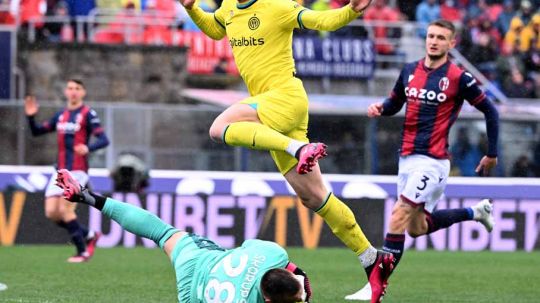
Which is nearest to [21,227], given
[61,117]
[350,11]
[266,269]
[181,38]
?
[61,117]

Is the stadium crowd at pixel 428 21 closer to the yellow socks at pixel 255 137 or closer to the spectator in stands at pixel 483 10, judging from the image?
the spectator in stands at pixel 483 10

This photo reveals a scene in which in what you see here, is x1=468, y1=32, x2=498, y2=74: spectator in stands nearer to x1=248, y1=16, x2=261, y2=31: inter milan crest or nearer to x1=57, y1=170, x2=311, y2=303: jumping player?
x1=248, y1=16, x2=261, y2=31: inter milan crest

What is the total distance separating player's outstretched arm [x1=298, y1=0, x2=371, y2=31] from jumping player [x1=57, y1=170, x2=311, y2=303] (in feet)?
7.10

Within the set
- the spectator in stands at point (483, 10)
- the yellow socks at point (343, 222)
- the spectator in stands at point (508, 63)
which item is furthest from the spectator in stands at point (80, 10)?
the yellow socks at point (343, 222)

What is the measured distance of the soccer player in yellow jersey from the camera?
376 inches

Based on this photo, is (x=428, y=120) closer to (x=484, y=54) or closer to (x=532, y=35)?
(x=484, y=54)

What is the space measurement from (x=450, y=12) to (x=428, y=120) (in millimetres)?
16529

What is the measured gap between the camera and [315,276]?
1296 cm

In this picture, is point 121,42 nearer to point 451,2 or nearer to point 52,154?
point 52,154

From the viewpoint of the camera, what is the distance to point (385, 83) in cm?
2569

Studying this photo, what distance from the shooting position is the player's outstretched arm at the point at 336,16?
30.6ft

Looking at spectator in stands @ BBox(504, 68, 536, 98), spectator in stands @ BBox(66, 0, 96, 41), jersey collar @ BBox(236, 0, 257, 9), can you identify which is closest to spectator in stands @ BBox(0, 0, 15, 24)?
spectator in stands @ BBox(66, 0, 96, 41)

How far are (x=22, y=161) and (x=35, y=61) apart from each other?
2.89 metres

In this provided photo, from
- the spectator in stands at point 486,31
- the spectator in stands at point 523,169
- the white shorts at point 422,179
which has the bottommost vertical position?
the spectator in stands at point 523,169
